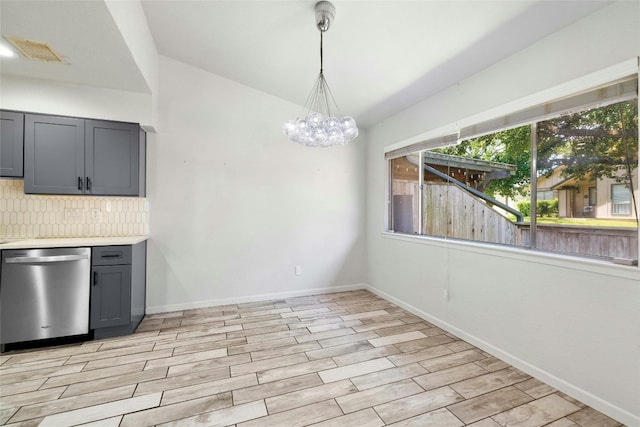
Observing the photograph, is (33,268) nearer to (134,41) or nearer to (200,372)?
(200,372)

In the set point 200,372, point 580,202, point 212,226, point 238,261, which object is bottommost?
point 200,372

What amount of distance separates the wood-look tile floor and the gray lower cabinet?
0.15 metres

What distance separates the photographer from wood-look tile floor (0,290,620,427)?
180cm

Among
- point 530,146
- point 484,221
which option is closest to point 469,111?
point 530,146

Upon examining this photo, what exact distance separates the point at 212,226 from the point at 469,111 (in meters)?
3.32

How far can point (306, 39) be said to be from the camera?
107 inches

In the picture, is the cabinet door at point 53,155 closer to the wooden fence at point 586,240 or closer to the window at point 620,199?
the wooden fence at point 586,240

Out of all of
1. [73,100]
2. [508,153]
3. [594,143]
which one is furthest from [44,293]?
[594,143]

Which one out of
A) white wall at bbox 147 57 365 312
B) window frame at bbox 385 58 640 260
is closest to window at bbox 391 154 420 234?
window frame at bbox 385 58 640 260

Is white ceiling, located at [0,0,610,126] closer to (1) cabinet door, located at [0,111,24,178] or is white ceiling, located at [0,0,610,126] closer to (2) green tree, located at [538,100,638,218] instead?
(1) cabinet door, located at [0,111,24,178]

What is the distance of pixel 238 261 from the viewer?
3939 millimetres

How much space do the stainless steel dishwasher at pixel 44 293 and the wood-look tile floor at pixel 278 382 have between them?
0.19 m

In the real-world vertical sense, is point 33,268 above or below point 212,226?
below

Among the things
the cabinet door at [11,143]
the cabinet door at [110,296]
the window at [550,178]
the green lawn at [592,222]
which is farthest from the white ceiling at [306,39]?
the cabinet door at [110,296]
